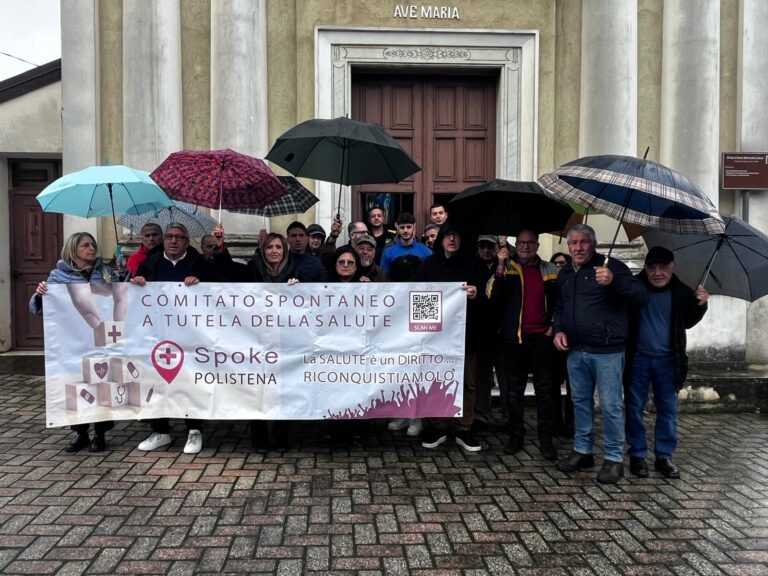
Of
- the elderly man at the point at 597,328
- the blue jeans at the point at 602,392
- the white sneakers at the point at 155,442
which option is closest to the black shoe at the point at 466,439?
the elderly man at the point at 597,328

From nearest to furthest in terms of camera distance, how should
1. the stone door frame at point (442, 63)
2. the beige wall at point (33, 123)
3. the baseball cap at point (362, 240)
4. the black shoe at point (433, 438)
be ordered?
the black shoe at point (433, 438)
the baseball cap at point (362, 240)
the stone door frame at point (442, 63)
the beige wall at point (33, 123)

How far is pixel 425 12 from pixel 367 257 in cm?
401

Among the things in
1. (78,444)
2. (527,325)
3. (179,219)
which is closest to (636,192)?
(527,325)

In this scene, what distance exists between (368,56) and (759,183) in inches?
211

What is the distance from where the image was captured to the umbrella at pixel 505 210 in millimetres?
5055

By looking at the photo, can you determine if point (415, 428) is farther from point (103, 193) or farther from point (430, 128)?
point (430, 128)

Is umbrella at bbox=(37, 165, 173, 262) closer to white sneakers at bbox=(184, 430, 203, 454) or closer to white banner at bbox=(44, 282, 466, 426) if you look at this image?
white banner at bbox=(44, 282, 466, 426)

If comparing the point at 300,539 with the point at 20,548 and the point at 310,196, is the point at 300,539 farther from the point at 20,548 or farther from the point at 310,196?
the point at 310,196

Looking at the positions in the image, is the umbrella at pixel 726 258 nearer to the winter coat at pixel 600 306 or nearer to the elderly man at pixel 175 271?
the winter coat at pixel 600 306

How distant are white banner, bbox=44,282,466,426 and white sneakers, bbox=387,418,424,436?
1.97ft

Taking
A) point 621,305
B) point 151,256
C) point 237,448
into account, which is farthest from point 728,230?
point 151,256

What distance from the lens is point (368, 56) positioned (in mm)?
7773

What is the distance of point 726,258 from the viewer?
4.82 metres

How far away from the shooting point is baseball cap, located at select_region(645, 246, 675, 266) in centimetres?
472
